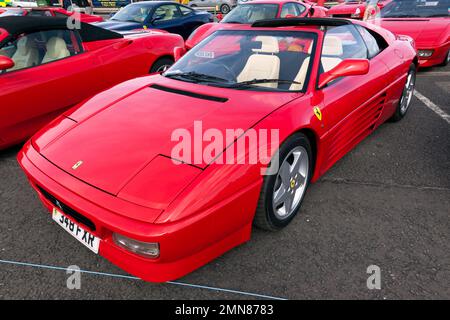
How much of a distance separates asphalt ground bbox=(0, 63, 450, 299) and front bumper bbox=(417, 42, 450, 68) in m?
3.82

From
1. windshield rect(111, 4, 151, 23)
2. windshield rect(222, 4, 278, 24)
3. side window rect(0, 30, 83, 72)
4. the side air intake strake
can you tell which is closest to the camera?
the side air intake strake

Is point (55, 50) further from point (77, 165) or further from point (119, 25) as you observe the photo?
point (119, 25)

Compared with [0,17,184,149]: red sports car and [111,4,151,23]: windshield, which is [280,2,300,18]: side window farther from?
[0,17,184,149]: red sports car

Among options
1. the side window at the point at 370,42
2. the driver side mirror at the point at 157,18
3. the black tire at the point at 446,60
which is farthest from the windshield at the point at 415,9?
the driver side mirror at the point at 157,18

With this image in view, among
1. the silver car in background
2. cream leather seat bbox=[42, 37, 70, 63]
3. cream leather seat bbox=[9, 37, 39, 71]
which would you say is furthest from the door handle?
the silver car in background

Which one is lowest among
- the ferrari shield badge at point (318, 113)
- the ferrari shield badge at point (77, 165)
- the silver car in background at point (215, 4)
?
the silver car in background at point (215, 4)

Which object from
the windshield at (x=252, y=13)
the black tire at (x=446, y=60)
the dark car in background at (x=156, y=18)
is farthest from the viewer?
the dark car in background at (x=156, y=18)

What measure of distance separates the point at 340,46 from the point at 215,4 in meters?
19.8

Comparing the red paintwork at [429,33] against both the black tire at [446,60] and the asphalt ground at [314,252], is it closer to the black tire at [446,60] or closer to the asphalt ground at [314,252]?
the black tire at [446,60]

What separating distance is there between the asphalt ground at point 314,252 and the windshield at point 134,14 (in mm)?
5467

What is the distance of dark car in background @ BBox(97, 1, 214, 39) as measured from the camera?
7219 mm

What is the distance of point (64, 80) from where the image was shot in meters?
3.61

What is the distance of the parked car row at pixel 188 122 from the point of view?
5.34 ft

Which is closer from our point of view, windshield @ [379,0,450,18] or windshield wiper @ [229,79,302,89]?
windshield wiper @ [229,79,302,89]
